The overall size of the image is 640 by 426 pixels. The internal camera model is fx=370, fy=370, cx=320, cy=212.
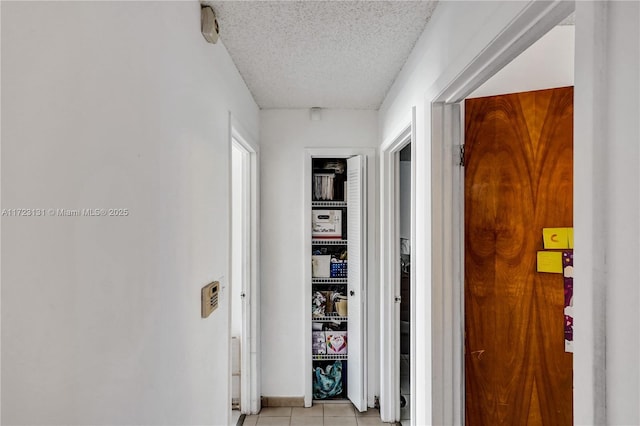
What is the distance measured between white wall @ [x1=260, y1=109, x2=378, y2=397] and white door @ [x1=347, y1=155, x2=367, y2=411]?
339 mm

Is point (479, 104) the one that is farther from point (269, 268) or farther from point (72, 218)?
point (269, 268)

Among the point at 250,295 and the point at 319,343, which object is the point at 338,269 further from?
the point at 250,295

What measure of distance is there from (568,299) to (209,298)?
1567mm

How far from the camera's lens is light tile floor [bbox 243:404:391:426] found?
2.91 meters

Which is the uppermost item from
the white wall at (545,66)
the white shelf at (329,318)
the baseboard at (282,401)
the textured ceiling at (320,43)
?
the textured ceiling at (320,43)

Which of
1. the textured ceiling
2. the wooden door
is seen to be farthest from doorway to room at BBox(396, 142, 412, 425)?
the wooden door

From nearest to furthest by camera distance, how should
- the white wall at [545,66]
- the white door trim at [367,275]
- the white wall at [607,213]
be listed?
the white wall at [607,213]
the white wall at [545,66]
the white door trim at [367,275]

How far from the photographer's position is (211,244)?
1775 millimetres

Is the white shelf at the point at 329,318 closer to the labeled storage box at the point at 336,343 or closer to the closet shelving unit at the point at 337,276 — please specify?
the closet shelving unit at the point at 337,276

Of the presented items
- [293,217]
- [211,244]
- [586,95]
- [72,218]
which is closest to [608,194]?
[586,95]

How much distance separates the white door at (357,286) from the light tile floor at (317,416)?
0.08m

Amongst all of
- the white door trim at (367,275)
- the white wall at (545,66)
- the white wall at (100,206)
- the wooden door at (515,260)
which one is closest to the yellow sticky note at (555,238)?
the wooden door at (515,260)

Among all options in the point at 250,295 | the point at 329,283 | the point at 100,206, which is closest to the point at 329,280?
the point at 329,283

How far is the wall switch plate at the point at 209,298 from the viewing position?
1.65 m
